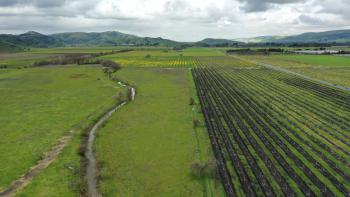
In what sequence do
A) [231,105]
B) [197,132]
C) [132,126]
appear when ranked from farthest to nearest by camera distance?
[231,105]
[132,126]
[197,132]

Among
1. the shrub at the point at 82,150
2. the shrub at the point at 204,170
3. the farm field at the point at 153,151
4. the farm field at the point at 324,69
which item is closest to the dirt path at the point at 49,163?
the shrub at the point at 82,150

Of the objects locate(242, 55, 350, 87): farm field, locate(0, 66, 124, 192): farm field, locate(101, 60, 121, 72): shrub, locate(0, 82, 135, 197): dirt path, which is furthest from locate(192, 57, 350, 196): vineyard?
locate(101, 60, 121, 72): shrub

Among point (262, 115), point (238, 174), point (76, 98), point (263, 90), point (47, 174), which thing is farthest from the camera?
point (263, 90)

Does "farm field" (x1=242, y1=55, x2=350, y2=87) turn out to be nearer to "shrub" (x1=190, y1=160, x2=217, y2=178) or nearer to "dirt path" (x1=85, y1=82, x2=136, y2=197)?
"shrub" (x1=190, y1=160, x2=217, y2=178)

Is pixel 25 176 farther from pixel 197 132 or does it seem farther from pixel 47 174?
pixel 197 132

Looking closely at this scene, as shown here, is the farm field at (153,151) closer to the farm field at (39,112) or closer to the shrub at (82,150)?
the shrub at (82,150)

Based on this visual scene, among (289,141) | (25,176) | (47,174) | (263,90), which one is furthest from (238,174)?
(263,90)

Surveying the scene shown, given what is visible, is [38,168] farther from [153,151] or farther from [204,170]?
[204,170]
